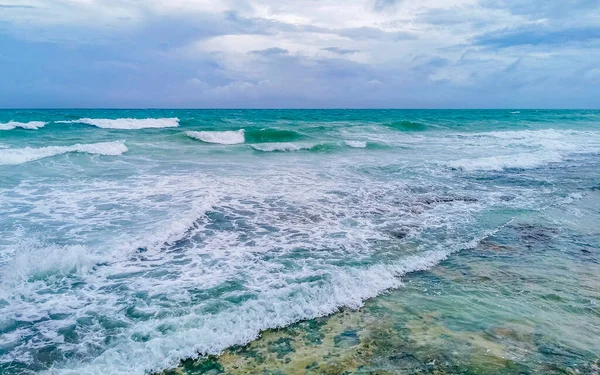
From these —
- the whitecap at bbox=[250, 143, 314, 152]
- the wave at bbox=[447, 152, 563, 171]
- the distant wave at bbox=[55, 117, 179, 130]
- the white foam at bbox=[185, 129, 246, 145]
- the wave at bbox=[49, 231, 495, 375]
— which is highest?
the distant wave at bbox=[55, 117, 179, 130]

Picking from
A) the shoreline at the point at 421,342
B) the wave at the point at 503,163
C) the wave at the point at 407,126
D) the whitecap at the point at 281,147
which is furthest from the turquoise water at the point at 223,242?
the wave at the point at 407,126

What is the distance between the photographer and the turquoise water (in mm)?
4789

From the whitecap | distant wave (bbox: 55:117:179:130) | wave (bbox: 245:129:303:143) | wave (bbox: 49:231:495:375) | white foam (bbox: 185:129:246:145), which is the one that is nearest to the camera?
wave (bbox: 49:231:495:375)

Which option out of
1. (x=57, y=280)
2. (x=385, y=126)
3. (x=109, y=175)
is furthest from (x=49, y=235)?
(x=385, y=126)

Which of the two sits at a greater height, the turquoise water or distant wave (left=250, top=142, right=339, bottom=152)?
distant wave (left=250, top=142, right=339, bottom=152)

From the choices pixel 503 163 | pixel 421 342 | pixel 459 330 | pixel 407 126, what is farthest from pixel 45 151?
pixel 407 126

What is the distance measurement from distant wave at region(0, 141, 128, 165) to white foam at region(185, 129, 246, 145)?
254 inches

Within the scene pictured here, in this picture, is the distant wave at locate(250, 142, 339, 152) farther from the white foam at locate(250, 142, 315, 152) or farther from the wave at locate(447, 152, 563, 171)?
the wave at locate(447, 152, 563, 171)

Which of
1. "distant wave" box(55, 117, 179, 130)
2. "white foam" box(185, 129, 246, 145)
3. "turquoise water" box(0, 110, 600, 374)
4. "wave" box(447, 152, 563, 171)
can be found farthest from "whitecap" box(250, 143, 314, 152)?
"distant wave" box(55, 117, 179, 130)

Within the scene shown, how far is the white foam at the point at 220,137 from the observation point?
92.3 feet

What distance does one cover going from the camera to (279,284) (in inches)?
Result: 235

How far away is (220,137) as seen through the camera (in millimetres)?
29562

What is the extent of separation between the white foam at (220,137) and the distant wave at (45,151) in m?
6.45

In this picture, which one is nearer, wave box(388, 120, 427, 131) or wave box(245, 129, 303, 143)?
wave box(245, 129, 303, 143)
